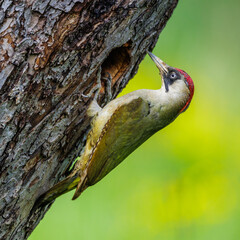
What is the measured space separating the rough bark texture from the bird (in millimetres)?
102

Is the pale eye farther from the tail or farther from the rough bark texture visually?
the tail

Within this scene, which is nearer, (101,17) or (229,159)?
(101,17)

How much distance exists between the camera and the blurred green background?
4.74 meters

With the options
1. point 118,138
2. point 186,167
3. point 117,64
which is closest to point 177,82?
point 117,64

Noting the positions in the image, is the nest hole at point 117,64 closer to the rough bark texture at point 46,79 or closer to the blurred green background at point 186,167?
the rough bark texture at point 46,79

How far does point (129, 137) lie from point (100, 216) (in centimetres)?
169

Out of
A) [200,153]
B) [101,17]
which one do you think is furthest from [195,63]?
[101,17]

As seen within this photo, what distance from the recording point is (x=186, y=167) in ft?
17.6

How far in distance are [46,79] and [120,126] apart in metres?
0.81

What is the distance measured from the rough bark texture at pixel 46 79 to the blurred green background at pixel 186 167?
6.02ft

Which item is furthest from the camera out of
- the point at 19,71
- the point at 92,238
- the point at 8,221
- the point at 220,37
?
the point at 220,37

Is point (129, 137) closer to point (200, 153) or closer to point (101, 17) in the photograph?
point (101, 17)

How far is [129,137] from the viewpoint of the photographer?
326 cm

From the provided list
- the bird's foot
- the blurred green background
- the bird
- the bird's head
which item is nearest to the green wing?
the bird
